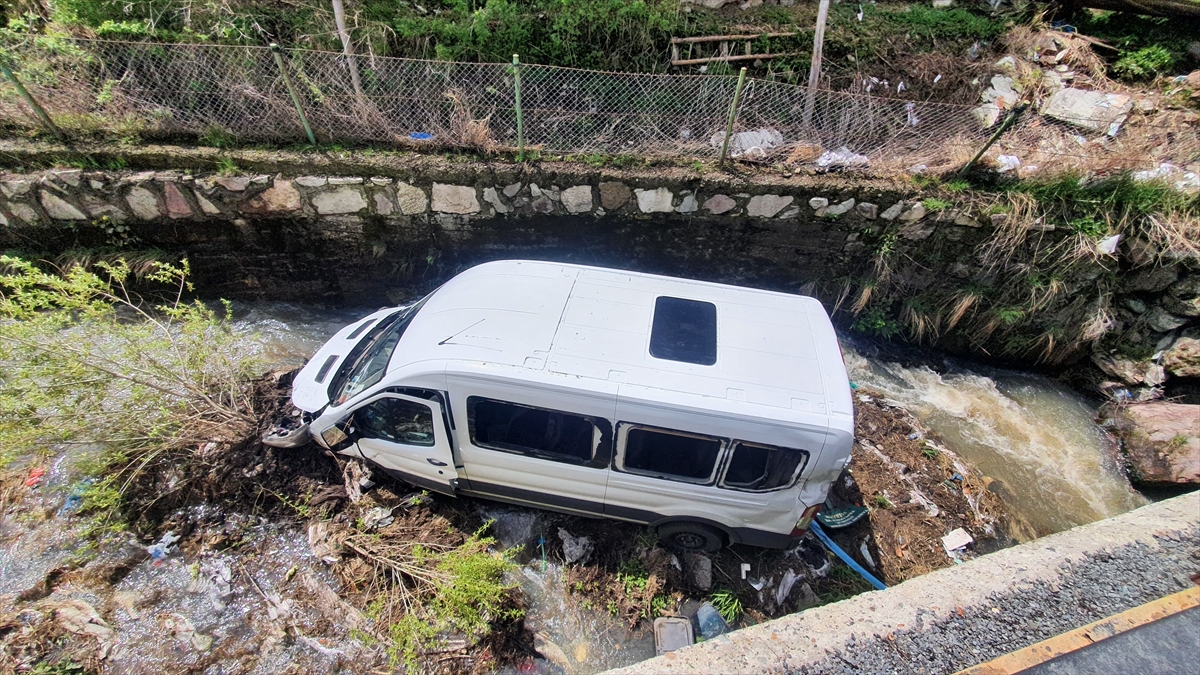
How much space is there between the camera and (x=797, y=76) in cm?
659

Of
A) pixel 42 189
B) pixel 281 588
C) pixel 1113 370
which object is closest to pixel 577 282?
pixel 281 588

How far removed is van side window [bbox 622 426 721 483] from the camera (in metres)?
3.45

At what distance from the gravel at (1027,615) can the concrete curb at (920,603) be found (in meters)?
0.02

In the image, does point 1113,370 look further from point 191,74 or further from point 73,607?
point 191,74

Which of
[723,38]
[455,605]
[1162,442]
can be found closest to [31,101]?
[455,605]

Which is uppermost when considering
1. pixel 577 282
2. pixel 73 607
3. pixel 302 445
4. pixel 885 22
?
pixel 885 22

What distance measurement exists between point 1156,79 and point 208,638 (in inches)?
483

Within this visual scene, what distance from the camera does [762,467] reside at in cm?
350

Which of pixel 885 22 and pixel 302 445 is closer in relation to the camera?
pixel 302 445

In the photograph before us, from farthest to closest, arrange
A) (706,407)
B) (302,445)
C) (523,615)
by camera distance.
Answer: (302,445), (523,615), (706,407)

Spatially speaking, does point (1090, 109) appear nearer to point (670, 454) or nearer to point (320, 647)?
point (670, 454)

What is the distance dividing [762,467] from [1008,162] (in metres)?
5.06

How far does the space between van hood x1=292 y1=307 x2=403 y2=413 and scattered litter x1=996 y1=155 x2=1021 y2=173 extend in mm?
7094

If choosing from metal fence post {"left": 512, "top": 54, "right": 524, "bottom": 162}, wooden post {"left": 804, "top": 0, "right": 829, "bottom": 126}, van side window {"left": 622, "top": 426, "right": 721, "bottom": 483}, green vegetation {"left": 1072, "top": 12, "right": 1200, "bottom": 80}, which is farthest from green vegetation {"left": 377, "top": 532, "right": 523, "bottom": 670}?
green vegetation {"left": 1072, "top": 12, "right": 1200, "bottom": 80}
